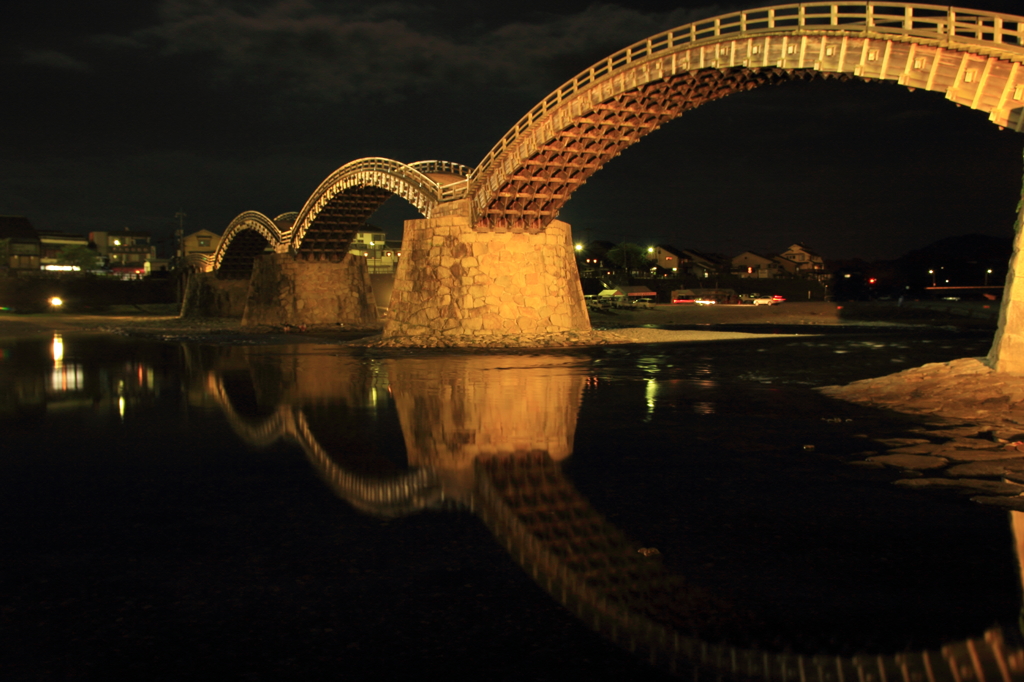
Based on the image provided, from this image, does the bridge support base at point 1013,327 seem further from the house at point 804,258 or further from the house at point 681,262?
the house at point 804,258

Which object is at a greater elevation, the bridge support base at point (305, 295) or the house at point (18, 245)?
the house at point (18, 245)

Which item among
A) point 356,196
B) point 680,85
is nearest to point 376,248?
point 356,196

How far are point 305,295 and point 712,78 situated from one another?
3384cm

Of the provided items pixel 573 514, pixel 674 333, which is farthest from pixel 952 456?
Result: pixel 674 333

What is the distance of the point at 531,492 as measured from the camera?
8062 millimetres

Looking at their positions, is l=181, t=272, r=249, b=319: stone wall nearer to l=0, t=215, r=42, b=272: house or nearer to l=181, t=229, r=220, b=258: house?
l=0, t=215, r=42, b=272: house

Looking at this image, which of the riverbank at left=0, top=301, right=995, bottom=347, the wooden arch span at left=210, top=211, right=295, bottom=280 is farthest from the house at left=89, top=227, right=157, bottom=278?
the riverbank at left=0, top=301, right=995, bottom=347

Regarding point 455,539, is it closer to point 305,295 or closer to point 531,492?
point 531,492

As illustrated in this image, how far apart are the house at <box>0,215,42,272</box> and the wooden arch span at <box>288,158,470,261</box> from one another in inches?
2822

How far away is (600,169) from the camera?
110ft

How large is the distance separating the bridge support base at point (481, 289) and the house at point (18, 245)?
9133cm

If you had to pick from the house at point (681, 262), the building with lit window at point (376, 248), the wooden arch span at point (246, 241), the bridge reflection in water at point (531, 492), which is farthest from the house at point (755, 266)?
the bridge reflection in water at point (531, 492)

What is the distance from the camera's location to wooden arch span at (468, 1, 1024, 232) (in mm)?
16578

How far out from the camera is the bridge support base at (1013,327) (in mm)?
14875
